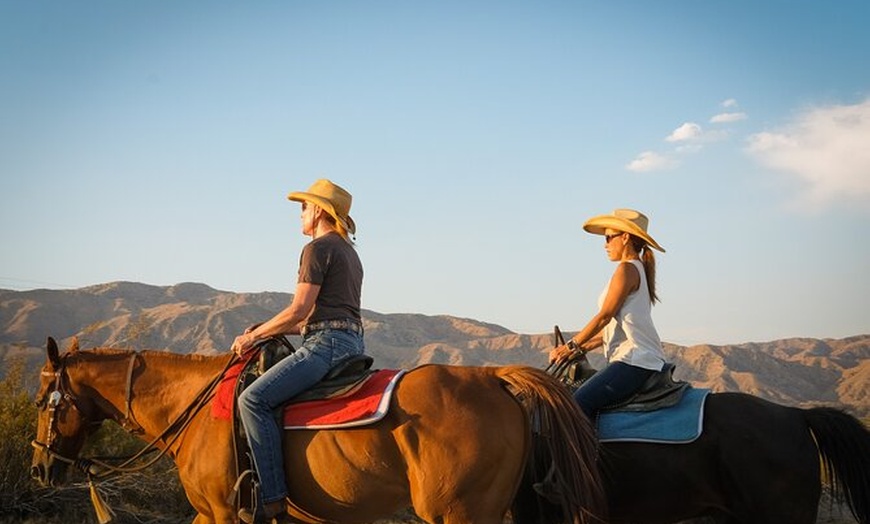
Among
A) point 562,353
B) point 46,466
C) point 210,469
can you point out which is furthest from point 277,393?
point 562,353

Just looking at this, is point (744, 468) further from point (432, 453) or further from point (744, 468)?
point (432, 453)

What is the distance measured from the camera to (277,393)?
4.62m

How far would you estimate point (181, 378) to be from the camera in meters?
5.30

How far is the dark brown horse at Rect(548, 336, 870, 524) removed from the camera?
5.14 m

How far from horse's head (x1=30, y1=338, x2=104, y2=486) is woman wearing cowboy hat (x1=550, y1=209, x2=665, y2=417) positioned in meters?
3.88

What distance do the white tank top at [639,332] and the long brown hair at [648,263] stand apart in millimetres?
114

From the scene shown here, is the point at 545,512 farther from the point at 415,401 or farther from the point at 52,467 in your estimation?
the point at 52,467

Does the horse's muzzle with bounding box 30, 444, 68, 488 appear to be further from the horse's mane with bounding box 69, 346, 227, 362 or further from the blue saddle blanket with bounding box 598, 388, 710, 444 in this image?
the blue saddle blanket with bounding box 598, 388, 710, 444

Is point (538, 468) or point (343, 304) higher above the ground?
point (343, 304)

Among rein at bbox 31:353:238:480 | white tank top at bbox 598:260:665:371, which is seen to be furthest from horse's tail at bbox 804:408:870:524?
rein at bbox 31:353:238:480

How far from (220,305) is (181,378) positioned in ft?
200

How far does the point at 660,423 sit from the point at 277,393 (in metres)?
2.92

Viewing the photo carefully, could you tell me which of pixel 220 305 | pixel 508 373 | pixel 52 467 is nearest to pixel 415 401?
pixel 508 373

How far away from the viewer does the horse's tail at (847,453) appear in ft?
17.3
